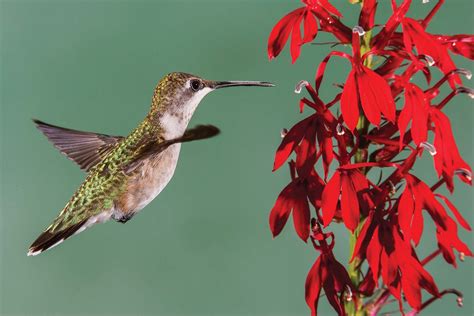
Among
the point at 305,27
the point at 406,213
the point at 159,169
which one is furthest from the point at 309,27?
the point at 159,169

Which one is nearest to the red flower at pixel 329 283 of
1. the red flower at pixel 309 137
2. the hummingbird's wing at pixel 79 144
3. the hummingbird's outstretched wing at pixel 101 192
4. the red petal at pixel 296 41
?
the red flower at pixel 309 137

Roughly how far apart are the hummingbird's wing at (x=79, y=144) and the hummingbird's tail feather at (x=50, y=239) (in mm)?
179

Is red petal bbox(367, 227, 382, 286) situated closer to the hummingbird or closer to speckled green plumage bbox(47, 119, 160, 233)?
the hummingbird

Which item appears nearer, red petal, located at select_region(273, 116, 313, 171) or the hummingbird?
red petal, located at select_region(273, 116, 313, 171)

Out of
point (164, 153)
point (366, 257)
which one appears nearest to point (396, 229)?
point (366, 257)

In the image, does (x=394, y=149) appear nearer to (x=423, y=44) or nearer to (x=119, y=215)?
(x=423, y=44)

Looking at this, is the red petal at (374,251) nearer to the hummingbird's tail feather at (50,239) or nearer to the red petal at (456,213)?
the red petal at (456,213)

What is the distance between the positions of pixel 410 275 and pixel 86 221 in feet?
1.78

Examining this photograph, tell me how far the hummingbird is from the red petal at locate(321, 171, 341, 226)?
0.23 m

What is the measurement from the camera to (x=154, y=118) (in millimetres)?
956

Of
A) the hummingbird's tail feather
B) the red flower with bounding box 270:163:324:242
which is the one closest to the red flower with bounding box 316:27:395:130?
the red flower with bounding box 270:163:324:242

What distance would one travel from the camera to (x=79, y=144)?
1150mm

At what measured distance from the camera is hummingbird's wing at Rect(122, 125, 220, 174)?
711mm

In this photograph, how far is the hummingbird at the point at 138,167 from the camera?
2.99ft
